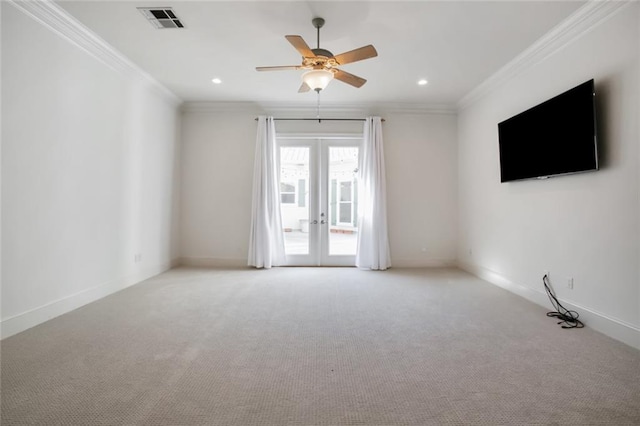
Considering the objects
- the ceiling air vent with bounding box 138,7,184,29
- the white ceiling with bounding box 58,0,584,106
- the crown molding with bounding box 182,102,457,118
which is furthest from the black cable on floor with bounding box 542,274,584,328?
the ceiling air vent with bounding box 138,7,184,29

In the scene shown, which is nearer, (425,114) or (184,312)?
(184,312)

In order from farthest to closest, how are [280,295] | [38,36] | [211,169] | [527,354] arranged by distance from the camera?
1. [211,169]
2. [280,295]
3. [38,36]
4. [527,354]

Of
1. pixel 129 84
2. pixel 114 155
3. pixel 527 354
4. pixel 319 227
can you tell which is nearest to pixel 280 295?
pixel 319 227

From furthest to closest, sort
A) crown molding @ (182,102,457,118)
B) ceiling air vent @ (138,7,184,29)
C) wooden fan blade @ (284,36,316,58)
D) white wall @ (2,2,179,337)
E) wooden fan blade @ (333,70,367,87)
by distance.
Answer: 1. crown molding @ (182,102,457,118)
2. wooden fan blade @ (333,70,367,87)
3. ceiling air vent @ (138,7,184,29)
4. white wall @ (2,2,179,337)
5. wooden fan blade @ (284,36,316,58)

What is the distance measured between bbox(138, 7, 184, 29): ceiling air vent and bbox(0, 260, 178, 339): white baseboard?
9.59 feet

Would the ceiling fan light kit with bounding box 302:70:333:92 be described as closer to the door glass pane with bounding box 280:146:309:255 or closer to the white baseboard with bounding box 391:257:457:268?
the door glass pane with bounding box 280:146:309:255

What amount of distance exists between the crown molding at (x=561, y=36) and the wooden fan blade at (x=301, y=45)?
249cm

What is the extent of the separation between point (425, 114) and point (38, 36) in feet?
17.1

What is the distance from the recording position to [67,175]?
9.50ft

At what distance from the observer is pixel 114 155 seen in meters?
3.55

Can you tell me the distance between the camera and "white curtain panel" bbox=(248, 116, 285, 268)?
4.94 meters

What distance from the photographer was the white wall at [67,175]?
240 centimetres

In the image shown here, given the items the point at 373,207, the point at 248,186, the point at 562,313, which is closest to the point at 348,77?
the point at 373,207

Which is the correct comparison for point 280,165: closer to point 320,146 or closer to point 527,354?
point 320,146
